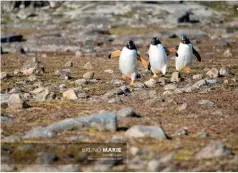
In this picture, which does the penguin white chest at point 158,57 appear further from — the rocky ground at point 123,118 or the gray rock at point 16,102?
the gray rock at point 16,102

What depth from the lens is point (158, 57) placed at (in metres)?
20.7

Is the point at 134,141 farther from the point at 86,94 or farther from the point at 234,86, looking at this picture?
the point at 234,86

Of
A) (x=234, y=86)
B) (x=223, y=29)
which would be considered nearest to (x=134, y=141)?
(x=234, y=86)

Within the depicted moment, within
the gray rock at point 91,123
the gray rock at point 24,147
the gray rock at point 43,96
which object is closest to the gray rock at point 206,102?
the gray rock at point 91,123

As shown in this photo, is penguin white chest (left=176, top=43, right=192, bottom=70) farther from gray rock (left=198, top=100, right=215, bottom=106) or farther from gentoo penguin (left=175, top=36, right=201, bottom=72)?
gray rock (left=198, top=100, right=215, bottom=106)

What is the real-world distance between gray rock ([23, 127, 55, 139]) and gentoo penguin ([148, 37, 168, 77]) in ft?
33.5

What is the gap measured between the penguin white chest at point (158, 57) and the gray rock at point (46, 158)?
458 inches

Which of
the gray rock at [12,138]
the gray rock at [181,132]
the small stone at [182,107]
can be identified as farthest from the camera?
the small stone at [182,107]

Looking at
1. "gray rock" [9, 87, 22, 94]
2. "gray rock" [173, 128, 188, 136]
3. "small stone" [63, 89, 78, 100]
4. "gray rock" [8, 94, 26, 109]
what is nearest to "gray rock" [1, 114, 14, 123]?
"gray rock" [8, 94, 26, 109]

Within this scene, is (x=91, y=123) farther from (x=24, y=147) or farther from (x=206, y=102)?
(x=206, y=102)

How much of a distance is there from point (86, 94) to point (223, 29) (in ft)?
201

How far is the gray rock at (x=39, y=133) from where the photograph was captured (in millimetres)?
10766

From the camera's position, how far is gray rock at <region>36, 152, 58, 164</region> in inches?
366

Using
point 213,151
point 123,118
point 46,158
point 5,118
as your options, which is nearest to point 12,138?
point 46,158
